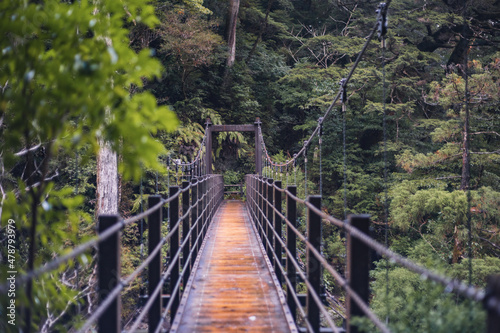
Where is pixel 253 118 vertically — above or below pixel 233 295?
above

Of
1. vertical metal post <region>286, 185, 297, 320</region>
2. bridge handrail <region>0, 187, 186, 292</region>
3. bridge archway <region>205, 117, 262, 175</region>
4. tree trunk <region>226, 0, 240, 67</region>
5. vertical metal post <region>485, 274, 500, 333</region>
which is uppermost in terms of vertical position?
tree trunk <region>226, 0, 240, 67</region>

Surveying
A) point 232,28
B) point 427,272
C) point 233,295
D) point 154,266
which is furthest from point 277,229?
point 232,28

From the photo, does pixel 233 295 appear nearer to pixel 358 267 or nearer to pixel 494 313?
pixel 358 267

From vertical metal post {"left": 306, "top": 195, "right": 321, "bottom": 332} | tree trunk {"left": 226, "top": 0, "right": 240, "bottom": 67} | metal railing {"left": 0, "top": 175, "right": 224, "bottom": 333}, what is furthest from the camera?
tree trunk {"left": 226, "top": 0, "right": 240, "bottom": 67}

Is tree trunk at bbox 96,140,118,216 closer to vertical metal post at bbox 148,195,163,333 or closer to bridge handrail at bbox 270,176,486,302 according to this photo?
vertical metal post at bbox 148,195,163,333

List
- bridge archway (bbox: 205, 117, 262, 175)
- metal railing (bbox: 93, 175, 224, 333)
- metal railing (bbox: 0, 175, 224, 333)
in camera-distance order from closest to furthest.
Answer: metal railing (bbox: 0, 175, 224, 333) < metal railing (bbox: 93, 175, 224, 333) < bridge archway (bbox: 205, 117, 262, 175)

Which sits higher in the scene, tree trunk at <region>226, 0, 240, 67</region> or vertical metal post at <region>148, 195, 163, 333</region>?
tree trunk at <region>226, 0, 240, 67</region>

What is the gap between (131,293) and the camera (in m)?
8.88

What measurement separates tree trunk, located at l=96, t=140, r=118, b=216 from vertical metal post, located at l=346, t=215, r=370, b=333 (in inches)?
272

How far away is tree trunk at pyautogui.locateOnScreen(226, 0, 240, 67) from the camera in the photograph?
14.2m

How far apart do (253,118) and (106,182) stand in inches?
343

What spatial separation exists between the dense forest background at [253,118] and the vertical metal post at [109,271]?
3.2 inches

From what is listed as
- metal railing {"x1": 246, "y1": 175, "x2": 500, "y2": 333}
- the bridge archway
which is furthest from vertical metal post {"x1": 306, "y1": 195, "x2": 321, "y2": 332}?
the bridge archway

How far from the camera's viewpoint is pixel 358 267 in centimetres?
138
